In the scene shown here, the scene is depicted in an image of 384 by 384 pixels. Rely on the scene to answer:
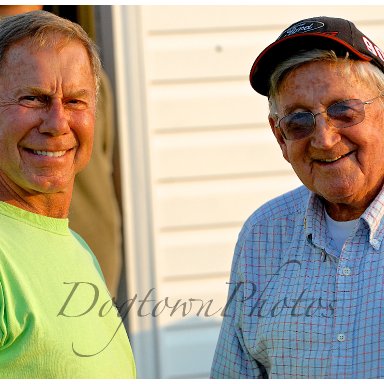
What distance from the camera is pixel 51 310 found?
2.44 metres

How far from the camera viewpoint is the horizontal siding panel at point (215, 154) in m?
4.82

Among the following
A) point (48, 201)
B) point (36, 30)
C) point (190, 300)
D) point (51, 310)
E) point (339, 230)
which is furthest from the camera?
point (190, 300)

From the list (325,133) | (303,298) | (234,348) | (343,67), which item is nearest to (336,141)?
(325,133)

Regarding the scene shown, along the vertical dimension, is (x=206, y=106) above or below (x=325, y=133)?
above

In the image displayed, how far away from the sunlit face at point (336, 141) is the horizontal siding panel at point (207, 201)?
201cm

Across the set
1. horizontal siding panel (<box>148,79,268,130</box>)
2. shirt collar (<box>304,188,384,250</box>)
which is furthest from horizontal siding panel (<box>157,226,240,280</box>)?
shirt collar (<box>304,188,384,250</box>)

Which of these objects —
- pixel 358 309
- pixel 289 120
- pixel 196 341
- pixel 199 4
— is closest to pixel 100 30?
pixel 199 4

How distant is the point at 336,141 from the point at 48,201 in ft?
2.88

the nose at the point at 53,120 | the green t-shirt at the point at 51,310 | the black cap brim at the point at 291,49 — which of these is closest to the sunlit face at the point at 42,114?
the nose at the point at 53,120

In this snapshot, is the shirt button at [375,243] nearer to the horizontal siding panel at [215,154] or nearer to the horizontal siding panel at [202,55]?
the horizontal siding panel at [215,154]

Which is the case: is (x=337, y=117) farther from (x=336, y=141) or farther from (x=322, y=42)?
(x=322, y=42)

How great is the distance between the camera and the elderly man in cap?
105 inches

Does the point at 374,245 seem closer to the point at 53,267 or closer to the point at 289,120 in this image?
the point at 289,120

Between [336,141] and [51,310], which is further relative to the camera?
[336,141]
